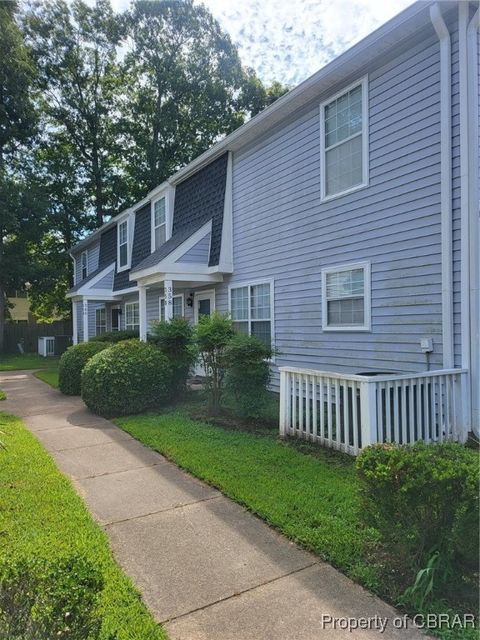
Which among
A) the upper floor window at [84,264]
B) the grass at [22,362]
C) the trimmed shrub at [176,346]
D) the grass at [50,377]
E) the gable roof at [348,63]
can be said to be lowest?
the grass at [22,362]

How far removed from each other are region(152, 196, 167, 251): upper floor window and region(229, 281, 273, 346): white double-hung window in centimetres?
392

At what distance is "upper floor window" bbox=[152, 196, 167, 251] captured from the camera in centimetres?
1338

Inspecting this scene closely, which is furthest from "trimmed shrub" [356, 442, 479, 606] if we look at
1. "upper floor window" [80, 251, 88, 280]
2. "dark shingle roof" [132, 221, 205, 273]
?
"upper floor window" [80, 251, 88, 280]

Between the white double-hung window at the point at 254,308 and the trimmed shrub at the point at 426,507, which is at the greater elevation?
the white double-hung window at the point at 254,308

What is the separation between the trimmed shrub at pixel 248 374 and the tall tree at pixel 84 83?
75.4 ft

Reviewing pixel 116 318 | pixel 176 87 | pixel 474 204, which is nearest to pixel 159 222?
pixel 116 318

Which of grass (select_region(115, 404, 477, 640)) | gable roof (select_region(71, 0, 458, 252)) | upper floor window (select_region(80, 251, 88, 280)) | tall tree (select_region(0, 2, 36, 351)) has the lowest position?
grass (select_region(115, 404, 477, 640))

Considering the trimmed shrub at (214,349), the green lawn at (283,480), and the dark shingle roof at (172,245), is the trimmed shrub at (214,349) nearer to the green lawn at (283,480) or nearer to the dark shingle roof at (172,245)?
the green lawn at (283,480)

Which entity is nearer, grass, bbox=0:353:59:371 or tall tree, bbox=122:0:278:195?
grass, bbox=0:353:59:371

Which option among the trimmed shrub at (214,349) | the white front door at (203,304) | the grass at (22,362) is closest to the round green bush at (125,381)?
the trimmed shrub at (214,349)

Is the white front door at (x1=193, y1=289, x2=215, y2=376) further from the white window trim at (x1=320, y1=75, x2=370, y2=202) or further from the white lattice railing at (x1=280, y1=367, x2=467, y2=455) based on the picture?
the white lattice railing at (x1=280, y1=367, x2=467, y2=455)

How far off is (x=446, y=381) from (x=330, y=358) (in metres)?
2.52

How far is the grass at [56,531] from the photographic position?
2.36 m

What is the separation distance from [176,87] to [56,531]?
27431 millimetres
